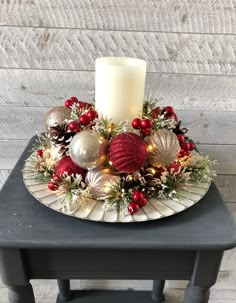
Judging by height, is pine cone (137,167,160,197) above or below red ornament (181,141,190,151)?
below

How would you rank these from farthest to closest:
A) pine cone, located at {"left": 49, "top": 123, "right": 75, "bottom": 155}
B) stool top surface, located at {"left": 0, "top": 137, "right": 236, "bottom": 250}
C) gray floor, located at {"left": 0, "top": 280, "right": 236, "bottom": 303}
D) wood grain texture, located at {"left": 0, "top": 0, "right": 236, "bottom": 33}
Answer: gray floor, located at {"left": 0, "top": 280, "right": 236, "bottom": 303}, wood grain texture, located at {"left": 0, "top": 0, "right": 236, "bottom": 33}, pine cone, located at {"left": 49, "top": 123, "right": 75, "bottom": 155}, stool top surface, located at {"left": 0, "top": 137, "right": 236, "bottom": 250}

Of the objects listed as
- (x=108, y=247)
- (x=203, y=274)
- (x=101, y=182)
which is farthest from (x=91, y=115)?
(x=203, y=274)

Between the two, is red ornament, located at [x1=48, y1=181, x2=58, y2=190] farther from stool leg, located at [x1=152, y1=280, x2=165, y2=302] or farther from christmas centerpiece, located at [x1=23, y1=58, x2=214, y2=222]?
stool leg, located at [x1=152, y1=280, x2=165, y2=302]

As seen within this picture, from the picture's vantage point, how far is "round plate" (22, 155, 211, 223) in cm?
53

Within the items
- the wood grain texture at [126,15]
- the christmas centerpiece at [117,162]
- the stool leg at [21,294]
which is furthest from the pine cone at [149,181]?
the wood grain texture at [126,15]

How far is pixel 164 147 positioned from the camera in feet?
1.86

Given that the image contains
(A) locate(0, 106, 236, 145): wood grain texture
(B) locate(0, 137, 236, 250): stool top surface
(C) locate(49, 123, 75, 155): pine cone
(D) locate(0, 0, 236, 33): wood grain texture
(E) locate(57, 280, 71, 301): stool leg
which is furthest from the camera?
(E) locate(57, 280, 71, 301): stool leg

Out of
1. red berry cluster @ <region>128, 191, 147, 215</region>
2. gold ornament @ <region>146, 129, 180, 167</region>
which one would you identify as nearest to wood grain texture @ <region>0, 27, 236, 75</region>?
gold ornament @ <region>146, 129, 180, 167</region>

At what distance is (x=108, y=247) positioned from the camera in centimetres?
50

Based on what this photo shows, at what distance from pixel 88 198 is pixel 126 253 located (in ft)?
0.37

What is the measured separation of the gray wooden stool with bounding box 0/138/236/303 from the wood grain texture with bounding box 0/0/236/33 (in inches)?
17.9

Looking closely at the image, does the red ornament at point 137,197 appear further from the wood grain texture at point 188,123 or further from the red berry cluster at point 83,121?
the wood grain texture at point 188,123

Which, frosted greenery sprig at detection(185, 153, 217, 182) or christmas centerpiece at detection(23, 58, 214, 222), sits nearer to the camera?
christmas centerpiece at detection(23, 58, 214, 222)

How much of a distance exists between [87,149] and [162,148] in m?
0.13
